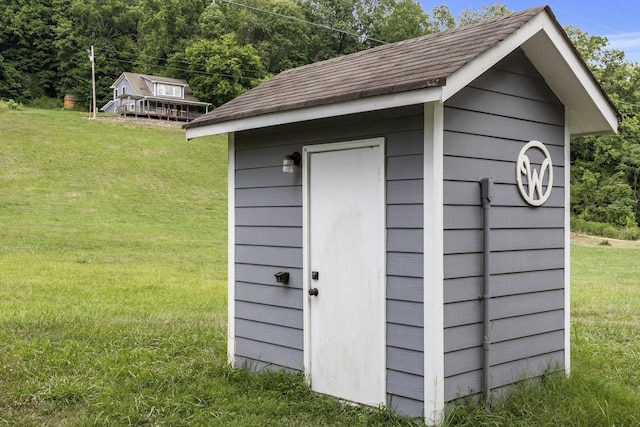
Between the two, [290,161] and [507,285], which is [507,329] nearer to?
[507,285]

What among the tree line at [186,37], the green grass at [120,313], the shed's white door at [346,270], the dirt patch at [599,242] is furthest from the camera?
the tree line at [186,37]

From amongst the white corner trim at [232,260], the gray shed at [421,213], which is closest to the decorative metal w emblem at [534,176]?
the gray shed at [421,213]

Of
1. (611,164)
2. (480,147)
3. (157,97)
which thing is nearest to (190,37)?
(157,97)

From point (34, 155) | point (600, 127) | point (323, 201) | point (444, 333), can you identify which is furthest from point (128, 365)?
point (34, 155)

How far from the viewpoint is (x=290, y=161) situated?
17.1ft

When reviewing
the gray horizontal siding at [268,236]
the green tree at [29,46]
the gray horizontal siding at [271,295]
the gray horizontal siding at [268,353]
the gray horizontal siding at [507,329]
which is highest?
the green tree at [29,46]

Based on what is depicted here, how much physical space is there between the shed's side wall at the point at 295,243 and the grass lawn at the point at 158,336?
29 cm

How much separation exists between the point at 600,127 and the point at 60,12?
250ft

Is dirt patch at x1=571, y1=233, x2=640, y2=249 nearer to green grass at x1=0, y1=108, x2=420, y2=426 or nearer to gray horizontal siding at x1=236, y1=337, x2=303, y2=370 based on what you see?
green grass at x1=0, y1=108, x2=420, y2=426

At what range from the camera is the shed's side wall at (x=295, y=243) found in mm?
4320

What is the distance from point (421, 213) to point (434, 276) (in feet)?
1.42

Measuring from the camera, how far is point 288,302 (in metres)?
5.37

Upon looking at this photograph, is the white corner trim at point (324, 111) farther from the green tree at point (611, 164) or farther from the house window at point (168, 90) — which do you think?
the house window at point (168, 90)

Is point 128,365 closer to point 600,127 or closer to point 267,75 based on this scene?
point 600,127
